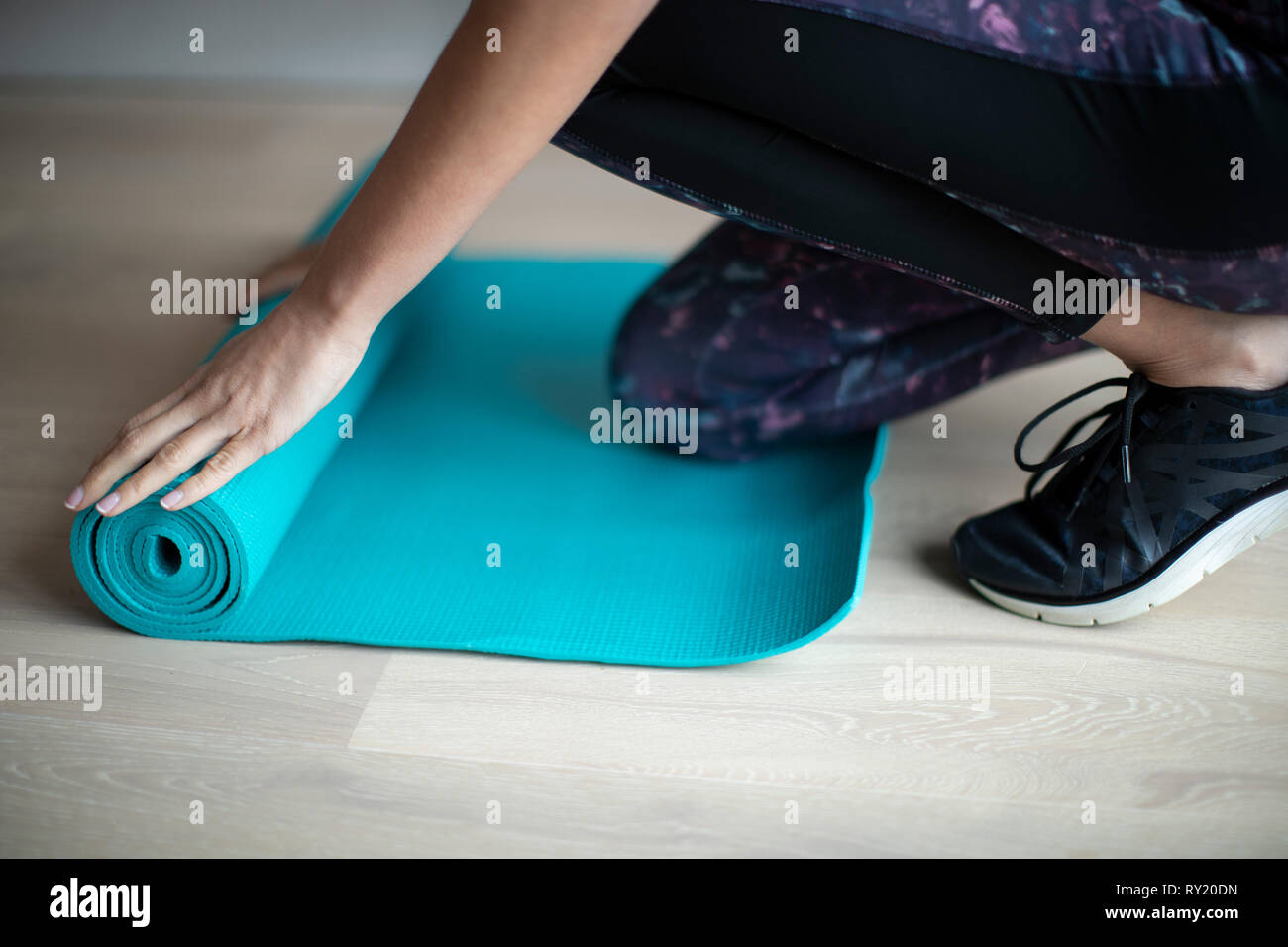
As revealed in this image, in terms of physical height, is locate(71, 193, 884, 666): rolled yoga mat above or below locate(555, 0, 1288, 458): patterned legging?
below

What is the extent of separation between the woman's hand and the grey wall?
2186mm

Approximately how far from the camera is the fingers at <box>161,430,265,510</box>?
105cm

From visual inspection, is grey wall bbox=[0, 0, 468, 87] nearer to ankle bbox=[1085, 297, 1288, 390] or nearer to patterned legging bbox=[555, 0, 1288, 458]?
patterned legging bbox=[555, 0, 1288, 458]

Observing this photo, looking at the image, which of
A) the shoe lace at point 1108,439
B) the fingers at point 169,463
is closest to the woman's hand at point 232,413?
the fingers at point 169,463

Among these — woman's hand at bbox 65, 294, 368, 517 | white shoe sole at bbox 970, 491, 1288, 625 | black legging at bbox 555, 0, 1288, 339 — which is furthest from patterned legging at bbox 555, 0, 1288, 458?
woman's hand at bbox 65, 294, 368, 517

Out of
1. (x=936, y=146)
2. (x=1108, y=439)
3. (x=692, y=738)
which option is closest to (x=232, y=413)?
(x=692, y=738)

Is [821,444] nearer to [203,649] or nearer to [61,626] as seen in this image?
[203,649]

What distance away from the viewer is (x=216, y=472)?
3.46 ft

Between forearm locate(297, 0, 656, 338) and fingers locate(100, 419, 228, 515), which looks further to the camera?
fingers locate(100, 419, 228, 515)

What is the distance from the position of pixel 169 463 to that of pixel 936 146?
30.9 inches

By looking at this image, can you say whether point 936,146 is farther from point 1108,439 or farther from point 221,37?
point 221,37

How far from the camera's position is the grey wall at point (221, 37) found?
2.95m

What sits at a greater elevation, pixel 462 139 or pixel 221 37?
pixel 221 37

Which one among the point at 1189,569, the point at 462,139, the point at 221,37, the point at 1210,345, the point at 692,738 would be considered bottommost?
the point at 692,738
